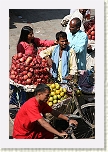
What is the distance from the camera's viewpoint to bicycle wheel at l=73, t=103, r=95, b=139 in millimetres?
6227

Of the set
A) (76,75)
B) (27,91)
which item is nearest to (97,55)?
(76,75)

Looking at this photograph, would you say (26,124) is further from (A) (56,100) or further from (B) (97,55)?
(B) (97,55)

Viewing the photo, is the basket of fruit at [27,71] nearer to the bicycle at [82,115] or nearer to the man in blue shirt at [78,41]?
the bicycle at [82,115]

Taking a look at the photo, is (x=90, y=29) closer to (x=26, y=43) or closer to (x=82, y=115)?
(x=26, y=43)

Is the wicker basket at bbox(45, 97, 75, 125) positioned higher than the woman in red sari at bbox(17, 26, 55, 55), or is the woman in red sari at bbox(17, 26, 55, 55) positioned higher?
the woman in red sari at bbox(17, 26, 55, 55)

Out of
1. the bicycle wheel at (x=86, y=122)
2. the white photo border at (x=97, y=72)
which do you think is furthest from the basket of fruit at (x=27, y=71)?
the bicycle wheel at (x=86, y=122)

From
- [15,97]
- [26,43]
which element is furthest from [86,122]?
[26,43]

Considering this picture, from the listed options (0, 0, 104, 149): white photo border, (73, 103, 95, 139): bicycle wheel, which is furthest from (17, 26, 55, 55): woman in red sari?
(73, 103, 95, 139): bicycle wheel

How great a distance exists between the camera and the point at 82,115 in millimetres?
6266

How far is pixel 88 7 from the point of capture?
607cm

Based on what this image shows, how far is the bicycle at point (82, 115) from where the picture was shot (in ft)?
20.4

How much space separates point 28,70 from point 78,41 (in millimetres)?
902

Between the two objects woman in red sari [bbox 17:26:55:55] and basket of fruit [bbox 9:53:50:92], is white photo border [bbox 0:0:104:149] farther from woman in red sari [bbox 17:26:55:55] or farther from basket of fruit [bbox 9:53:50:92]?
woman in red sari [bbox 17:26:55:55]
